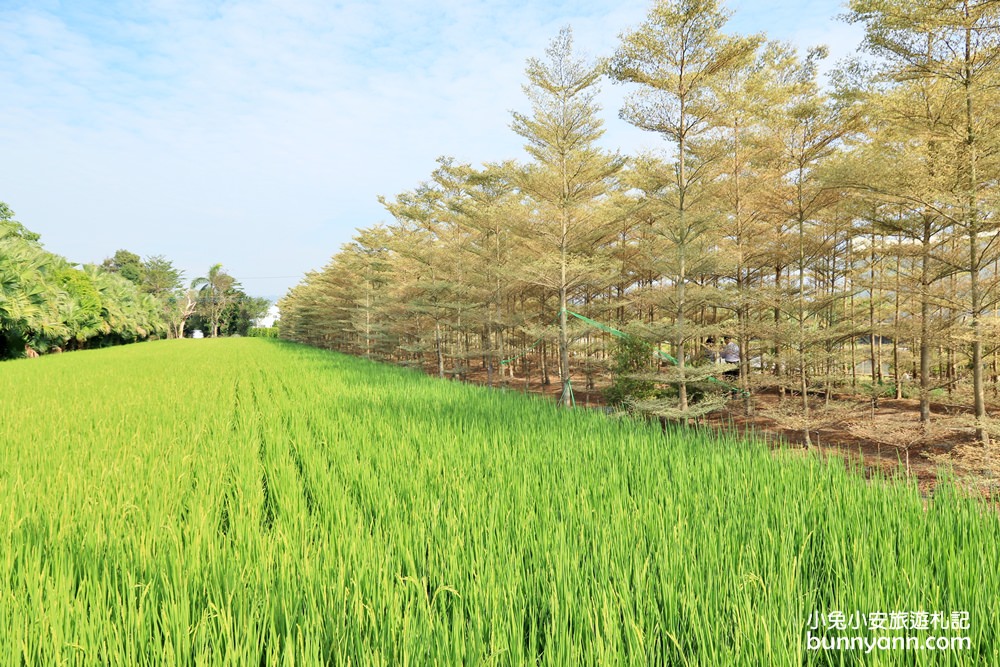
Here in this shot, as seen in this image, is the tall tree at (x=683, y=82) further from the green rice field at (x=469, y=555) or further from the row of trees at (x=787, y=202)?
the green rice field at (x=469, y=555)

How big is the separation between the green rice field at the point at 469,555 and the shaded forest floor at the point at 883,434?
0.91 m

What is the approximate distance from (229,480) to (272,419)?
7.65 feet

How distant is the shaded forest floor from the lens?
5.34 metres

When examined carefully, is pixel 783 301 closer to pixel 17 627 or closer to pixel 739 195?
pixel 739 195

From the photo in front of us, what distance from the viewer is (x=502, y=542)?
2094 mm

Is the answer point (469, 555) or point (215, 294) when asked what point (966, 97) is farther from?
point (215, 294)

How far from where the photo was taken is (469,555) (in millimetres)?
1993

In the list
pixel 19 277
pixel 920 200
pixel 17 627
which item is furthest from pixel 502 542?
pixel 19 277

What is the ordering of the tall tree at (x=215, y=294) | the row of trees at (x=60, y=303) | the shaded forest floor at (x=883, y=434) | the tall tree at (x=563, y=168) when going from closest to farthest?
the shaded forest floor at (x=883, y=434)
the tall tree at (x=563, y=168)
the row of trees at (x=60, y=303)
the tall tree at (x=215, y=294)

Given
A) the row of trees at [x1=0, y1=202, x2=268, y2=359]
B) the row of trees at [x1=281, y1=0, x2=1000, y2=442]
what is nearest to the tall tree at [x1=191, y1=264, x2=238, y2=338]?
the row of trees at [x1=0, y1=202, x2=268, y2=359]

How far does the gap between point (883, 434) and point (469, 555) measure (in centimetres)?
760

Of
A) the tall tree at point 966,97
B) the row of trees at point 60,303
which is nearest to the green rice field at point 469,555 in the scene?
the tall tree at point 966,97

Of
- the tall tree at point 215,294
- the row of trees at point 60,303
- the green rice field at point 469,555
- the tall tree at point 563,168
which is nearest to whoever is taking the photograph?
the green rice field at point 469,555

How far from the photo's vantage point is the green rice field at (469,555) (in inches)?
57.7
